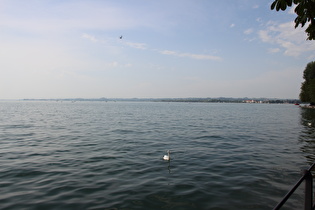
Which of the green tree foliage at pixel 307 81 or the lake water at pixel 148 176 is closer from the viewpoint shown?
the lake water at pixel 148 176

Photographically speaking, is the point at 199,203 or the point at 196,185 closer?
the point at 199,203

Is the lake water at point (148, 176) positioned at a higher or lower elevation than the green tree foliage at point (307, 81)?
lower

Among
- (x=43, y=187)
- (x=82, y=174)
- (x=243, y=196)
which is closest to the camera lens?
(x=243, y=196)

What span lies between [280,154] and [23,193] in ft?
56.6

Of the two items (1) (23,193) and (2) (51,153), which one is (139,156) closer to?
(2) (51,153)

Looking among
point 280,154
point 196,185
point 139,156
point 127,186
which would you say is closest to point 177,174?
point 196,185

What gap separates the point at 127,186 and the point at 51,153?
31.7ft

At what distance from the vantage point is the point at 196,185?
35.5ft

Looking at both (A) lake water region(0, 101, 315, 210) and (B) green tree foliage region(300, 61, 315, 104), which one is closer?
(A) lake water region(0, 101, 315, 210)

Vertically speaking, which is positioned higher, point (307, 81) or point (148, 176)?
point (307, 81)

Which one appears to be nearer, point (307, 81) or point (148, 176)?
point (148, 176)

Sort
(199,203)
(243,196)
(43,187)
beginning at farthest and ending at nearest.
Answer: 1. (43,187)
2. (243,196)
3. (199,203)

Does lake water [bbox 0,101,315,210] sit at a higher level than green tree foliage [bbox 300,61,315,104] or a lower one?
lower

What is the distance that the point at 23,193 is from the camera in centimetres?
978
